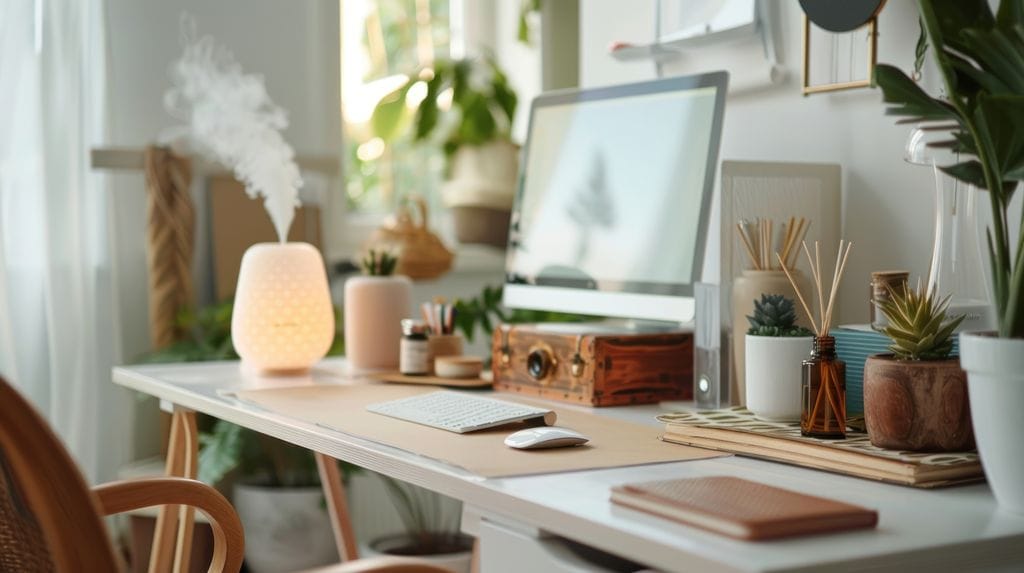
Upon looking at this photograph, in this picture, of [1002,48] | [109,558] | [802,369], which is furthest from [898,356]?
[109,558]

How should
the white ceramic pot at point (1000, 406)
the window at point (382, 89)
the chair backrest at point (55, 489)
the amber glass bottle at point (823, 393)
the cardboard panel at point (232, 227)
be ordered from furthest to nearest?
the window at point (382, 89)
the cardboard panel at point (232, 227)
the amber glass bottle at point (823, 393)
the white ceramic pot at point (1000, 406)
the chair backrest at point (55, 489)

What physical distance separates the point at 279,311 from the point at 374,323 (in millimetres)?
168

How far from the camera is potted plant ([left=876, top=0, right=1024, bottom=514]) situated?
1055 millimetres

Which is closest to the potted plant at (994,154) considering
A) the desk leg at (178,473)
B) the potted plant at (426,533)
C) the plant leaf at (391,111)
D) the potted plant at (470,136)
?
the desk leg at (178,473)

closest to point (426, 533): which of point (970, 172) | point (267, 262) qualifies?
point (267, 262)

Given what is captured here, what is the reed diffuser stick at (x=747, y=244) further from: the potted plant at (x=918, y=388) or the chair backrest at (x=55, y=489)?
the chair backrest at (x=55, y=489)

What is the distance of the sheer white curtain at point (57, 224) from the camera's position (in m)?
2.80

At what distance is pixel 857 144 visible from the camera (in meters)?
1.79

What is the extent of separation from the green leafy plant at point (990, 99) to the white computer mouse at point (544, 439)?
48 centimetres

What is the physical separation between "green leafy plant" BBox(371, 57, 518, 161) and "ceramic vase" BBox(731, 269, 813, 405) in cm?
198

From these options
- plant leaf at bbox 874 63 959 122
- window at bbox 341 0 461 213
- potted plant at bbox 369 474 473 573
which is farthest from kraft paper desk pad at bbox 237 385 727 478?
window at bbox 341 0 461 213

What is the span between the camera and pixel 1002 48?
1.10 metres

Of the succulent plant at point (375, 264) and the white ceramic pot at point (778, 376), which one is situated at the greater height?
the succulent plant at point (375, 264)

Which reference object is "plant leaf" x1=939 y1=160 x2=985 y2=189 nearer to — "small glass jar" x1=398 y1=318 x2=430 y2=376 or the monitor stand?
the monitor stand
